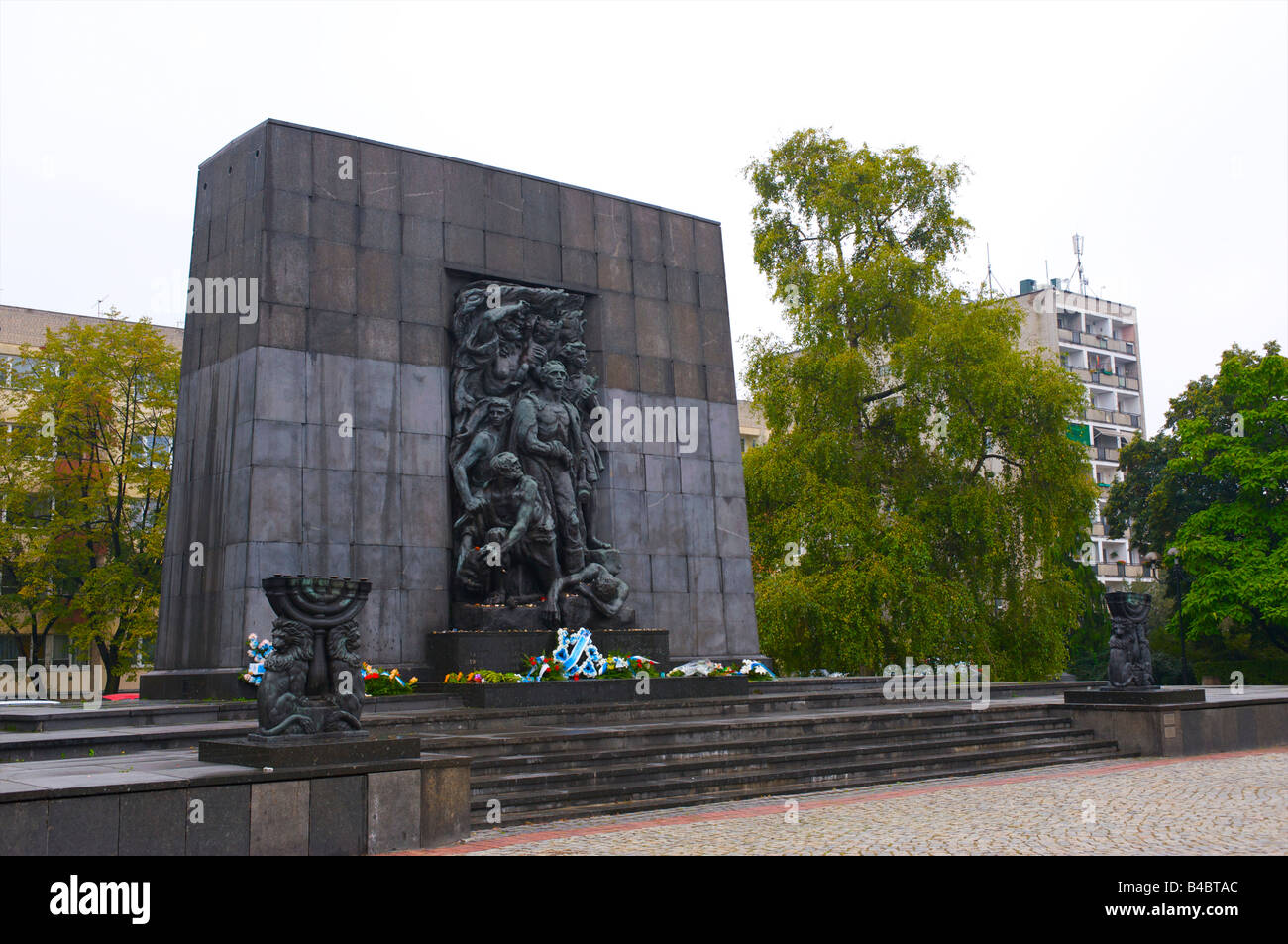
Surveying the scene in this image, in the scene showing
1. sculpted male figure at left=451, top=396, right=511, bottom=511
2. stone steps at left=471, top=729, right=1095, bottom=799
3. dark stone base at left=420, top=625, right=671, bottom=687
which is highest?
sculpted male figure at left=451, top=396, right=511, bottom=511

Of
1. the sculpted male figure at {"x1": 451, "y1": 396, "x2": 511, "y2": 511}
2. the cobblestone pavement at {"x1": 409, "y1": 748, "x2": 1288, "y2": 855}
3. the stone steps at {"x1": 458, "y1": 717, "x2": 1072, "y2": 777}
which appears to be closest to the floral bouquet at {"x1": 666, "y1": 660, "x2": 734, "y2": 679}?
the stone steps at {"x1": 458, "y1": 717, "x2": 1072, "y2": 777}

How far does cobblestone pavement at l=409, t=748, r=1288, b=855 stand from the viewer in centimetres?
921

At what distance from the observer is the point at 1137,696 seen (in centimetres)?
1678

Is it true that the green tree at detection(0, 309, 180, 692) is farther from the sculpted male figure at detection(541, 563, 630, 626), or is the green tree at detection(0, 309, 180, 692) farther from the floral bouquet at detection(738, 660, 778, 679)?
the floral bouquet at detection(738, 660, 778, 679)

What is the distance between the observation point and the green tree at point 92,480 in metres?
30.6

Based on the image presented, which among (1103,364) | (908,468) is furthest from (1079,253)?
(908,468)

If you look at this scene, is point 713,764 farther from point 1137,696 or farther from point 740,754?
point 1137,696

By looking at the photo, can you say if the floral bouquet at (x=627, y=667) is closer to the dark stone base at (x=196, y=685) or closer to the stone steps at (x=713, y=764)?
the stone steps at (x=713, y=764)

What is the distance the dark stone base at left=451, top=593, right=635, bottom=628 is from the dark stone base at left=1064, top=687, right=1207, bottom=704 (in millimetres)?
6839

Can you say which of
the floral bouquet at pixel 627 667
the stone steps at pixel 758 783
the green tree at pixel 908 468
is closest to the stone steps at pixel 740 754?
the stone steps at pixel 758 783

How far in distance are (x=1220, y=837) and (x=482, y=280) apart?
13.3m

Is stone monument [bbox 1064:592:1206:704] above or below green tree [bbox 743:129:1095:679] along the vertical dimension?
below
